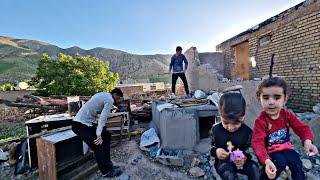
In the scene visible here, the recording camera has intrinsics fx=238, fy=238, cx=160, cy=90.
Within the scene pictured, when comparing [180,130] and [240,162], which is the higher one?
[240,162]

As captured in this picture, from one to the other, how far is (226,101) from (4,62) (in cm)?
6358

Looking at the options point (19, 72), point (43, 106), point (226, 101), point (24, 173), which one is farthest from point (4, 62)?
point (226, 101)

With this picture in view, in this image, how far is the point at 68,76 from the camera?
67.6 feet

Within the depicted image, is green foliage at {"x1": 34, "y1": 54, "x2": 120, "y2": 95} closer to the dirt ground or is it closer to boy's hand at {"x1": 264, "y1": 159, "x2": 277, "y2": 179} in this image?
the dirt ground

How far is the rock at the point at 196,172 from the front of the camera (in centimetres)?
508

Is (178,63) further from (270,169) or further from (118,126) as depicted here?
(270,169)

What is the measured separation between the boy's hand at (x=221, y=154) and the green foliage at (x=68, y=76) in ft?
65.6

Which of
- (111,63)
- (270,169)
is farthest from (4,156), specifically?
(111,63)

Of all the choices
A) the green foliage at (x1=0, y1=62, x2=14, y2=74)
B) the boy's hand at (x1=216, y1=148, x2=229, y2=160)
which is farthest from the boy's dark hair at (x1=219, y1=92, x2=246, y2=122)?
the green foliage at (x1=0, y1=62, x2=14, y2=74)

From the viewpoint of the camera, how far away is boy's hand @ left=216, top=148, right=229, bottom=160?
1.98 m

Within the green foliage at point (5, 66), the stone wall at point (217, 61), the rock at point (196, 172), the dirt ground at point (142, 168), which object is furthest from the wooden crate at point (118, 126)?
the green foliage at point (5, 66)

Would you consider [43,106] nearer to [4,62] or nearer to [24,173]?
[24,173]

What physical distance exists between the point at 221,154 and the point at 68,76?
2050 centimetres

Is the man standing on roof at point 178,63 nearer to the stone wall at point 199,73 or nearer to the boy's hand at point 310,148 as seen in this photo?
the stone wall at point 199,73
